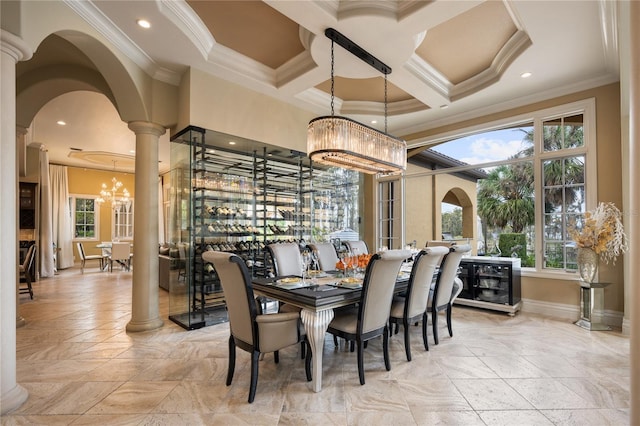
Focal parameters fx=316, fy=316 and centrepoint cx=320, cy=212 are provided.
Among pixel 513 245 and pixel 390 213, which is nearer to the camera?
pixel 513 245

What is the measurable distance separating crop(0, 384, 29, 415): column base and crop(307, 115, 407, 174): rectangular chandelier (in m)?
2.92

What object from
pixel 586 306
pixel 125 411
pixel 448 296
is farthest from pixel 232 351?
pixel 586 306

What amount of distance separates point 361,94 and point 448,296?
329 centimetres

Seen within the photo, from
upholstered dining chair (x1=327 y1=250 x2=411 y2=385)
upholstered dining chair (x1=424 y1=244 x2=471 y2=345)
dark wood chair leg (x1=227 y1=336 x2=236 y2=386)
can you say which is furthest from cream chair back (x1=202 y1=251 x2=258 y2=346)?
upholstered dining chair (x1=424 y1=244 x2=471 y2=345)

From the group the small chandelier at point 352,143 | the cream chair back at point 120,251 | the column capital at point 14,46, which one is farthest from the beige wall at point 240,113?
the cream chair back at point 120,251

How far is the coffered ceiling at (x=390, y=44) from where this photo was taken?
9.30 ft

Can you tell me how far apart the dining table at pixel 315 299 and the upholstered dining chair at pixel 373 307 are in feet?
0.43

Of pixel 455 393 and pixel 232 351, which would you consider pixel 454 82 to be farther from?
pixel 232 351

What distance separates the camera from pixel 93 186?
33.4 feet

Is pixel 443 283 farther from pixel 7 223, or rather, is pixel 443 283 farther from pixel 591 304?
pixel 7 223

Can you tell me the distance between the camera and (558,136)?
442 cm

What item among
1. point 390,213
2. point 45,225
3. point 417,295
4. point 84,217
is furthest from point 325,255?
point 84,217

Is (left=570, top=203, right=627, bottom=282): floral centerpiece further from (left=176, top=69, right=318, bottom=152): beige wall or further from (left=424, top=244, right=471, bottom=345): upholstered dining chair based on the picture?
(left=176, top=69, right=318, bottom=152): beige wall

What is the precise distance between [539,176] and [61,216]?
38.3 feet
